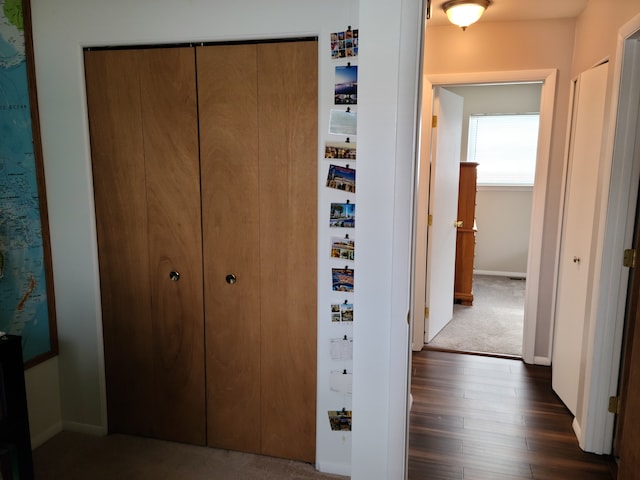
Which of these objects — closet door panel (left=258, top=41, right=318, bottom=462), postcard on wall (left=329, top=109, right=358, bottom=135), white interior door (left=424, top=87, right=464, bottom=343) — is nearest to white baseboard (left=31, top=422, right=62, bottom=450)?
closet door panel (left=258, top=41, right=318, bottom=462)

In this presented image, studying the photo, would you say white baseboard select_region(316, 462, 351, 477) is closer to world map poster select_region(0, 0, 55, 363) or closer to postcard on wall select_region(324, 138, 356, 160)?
postcard on wall select_region(324, 138, 356, 160)

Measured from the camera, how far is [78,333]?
2346mm

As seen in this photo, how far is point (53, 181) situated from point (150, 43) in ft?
2.80

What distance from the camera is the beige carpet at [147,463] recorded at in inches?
82.9

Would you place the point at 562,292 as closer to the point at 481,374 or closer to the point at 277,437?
the point at 481,374

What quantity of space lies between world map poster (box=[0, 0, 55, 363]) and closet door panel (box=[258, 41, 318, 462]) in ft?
3.82

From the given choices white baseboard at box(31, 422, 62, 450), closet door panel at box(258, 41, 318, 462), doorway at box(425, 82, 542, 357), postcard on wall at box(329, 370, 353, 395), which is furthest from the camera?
doorway at box(425, 82, 542, 357)

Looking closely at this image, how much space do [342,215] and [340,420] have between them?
0.97m

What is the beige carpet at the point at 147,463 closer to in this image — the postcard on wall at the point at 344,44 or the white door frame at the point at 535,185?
the white door frame at the point at 535,185

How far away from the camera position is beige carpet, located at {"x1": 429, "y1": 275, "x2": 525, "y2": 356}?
363cm

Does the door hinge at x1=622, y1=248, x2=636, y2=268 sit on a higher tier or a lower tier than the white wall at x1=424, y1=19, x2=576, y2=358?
lower

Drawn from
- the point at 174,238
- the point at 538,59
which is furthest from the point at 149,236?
the point at 538,59

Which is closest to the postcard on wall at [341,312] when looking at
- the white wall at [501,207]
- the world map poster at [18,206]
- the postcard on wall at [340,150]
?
the postcard on wall at [340,150]

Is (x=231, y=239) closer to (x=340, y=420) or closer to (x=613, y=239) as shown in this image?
(x=340, y=420)
